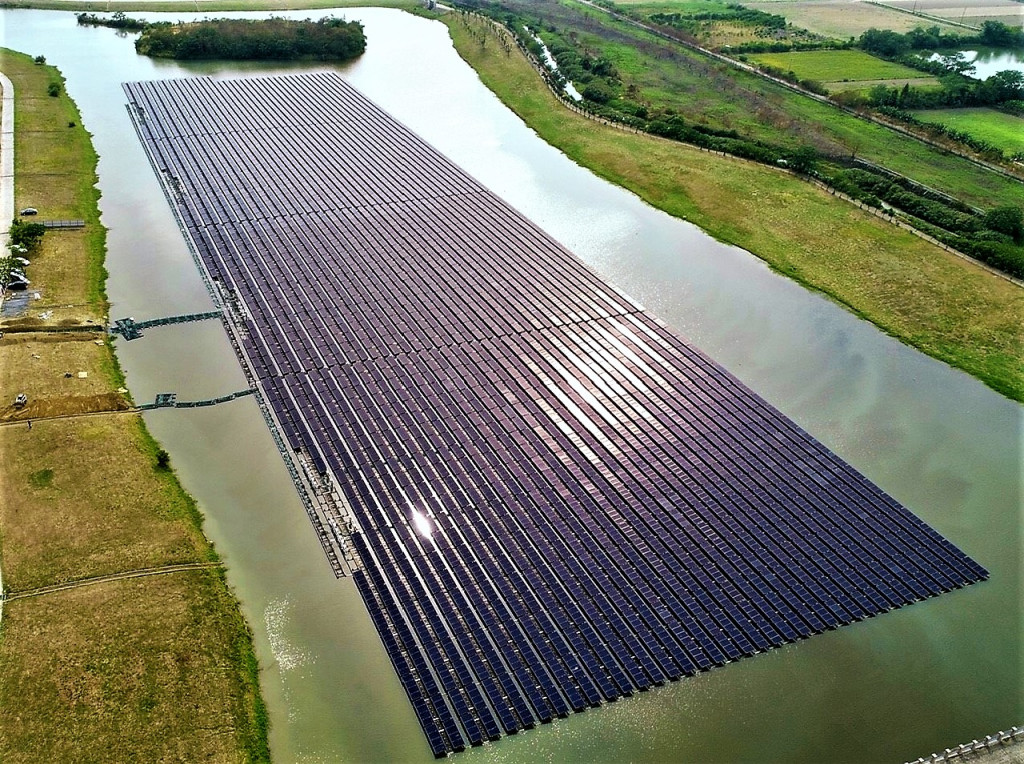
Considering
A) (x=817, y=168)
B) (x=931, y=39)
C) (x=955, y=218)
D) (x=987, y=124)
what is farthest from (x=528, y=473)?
A: (x=931, y=39)

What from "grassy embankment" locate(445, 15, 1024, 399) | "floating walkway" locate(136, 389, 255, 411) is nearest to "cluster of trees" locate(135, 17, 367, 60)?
"grassy embankment" locate(445, 15, 1024, 399)

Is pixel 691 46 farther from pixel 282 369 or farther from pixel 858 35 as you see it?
pixel 282 369

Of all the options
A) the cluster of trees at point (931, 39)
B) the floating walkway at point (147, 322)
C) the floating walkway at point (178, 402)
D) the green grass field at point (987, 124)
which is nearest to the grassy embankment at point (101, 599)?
the floating walkway at point (178, 402)

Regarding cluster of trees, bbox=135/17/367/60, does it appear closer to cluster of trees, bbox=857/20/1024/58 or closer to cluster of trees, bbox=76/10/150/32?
cluster of trees, bbox=76/10/150/32

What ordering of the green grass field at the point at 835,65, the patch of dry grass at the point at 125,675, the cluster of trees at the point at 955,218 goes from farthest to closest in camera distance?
the green grass field at the point at 835,65 → the cluster of trees at the point at 955,218 → the patch of dry grass at the point at 125,675

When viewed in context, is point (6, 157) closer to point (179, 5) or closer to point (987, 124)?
point (179, 5)

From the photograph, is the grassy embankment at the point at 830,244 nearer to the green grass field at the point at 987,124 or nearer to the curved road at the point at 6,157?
the green grass field at the point at 987,124
